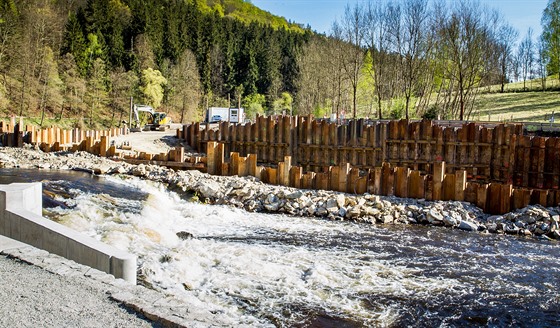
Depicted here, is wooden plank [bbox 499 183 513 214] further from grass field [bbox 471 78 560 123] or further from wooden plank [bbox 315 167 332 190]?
grass field [bbox 471 78 560 123]

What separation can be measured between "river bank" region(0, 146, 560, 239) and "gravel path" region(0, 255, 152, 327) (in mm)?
9494

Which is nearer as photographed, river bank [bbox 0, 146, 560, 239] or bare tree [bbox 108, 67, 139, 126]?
river bank [bbox 0, 146, 560, 239]

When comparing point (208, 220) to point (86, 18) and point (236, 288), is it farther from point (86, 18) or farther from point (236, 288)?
point (86, 18)

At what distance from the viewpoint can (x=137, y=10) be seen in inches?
3019

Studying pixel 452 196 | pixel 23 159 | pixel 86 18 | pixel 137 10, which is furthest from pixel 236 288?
pixel 137 10

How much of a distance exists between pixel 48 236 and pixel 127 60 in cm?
6327

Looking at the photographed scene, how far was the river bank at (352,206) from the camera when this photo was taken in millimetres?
14219

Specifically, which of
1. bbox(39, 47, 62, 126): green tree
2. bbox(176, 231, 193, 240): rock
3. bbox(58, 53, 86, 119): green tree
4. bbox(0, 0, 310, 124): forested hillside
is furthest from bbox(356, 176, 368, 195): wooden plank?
bbox(58, 53, 86, 119): green tree

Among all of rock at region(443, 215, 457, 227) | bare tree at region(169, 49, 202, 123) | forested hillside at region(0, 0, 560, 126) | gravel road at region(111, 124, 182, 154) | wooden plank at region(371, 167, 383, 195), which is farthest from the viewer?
bare tree at region(169, 49, 202, 123)

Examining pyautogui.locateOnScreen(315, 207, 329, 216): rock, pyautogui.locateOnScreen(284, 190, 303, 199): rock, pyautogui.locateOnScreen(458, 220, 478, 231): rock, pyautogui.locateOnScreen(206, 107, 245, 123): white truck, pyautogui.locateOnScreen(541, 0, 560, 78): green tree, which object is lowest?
pyautogui.locateOnScreen(458, 220, 478, 231): rock

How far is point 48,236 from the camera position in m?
7.48

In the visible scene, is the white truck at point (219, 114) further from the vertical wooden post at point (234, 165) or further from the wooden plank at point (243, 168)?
the wooden plank at point (243, 168)

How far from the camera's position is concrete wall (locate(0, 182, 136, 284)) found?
6816 millimetres

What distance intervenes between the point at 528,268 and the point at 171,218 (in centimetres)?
833
